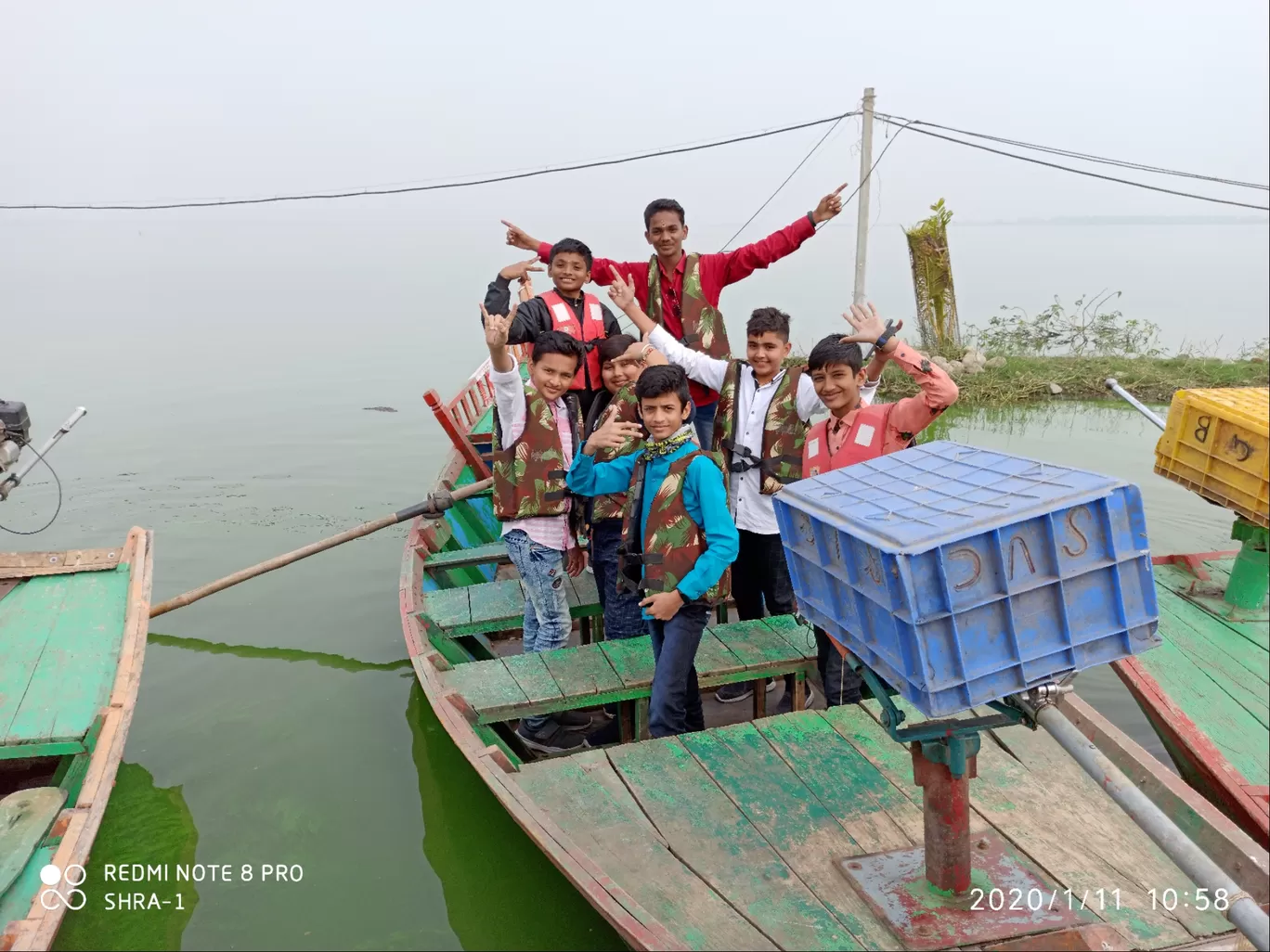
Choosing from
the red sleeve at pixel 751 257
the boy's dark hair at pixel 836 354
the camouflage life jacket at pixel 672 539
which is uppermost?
the red sleeve at pixel 751 257

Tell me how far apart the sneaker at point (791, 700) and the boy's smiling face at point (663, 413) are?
1.65 metres

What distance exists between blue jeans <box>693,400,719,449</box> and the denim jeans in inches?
53.1

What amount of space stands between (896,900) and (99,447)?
12.5 meters

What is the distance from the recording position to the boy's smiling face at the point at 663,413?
11.3ft

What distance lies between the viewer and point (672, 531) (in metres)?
3.45

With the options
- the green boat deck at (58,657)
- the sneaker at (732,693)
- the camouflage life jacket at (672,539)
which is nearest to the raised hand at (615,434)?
the camouflage life jacket at (672,539)

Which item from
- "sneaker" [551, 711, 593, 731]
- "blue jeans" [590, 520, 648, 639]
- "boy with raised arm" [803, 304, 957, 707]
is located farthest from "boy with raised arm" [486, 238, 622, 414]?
"sneaker" [551, 711, 593, 731]

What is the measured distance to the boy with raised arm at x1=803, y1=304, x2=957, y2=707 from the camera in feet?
11.0

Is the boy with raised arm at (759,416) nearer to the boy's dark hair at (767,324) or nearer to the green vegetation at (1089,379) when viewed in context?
the boy's dark hair at (767,324)

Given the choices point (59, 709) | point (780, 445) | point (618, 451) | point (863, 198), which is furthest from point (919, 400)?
point (863, 198)

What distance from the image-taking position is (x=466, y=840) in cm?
425

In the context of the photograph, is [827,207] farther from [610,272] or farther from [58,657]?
[58,657]

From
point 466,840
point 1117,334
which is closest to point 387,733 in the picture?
point 466,840

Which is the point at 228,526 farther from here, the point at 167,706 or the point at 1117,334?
the point at 1117,334
